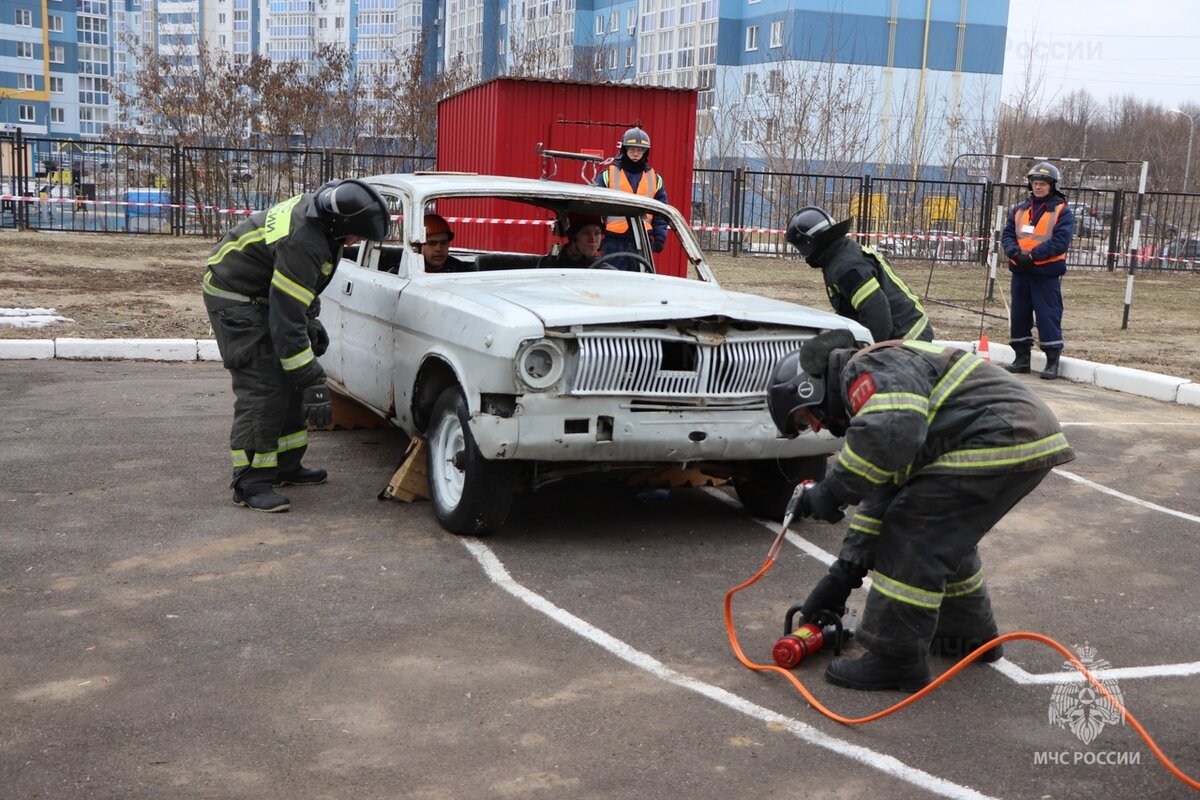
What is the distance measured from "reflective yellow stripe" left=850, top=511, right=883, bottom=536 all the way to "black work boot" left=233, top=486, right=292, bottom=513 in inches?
124

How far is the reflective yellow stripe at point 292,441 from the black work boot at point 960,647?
3594 millimetres

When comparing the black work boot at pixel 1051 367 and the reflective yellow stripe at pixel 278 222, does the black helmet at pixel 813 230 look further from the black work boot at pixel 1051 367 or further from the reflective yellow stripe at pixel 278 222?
the black work boot at pixel 1051 367

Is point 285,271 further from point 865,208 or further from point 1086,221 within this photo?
point 1086,221

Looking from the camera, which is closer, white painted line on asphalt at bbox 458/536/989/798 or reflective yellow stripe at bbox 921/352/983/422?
white painted line on asphalt at bbox 458/536/989/798

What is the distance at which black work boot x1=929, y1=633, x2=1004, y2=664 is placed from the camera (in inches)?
184

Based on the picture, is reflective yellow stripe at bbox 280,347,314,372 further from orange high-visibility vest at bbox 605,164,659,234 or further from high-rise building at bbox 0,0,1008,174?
high-rise building at bbox 0,0,1008,174

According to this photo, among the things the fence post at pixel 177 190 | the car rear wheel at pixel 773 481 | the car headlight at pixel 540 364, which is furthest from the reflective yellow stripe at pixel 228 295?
the fence post at pixel 177 190

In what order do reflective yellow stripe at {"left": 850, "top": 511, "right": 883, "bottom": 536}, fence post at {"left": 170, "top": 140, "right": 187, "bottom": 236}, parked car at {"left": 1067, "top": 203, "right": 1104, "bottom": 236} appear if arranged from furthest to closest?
1. parked car at {"left": 1067, "top": 203, "right": 1104, "bottom": 236}
2. fence post at {"left": 170, "top": 140, "right": 187, "bottom": 236}
3. reflective yellow stripe at {"left": 850, "top": 511, "right": 883, "bottom": 536}

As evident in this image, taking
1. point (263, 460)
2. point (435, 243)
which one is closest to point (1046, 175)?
point (435, 243)

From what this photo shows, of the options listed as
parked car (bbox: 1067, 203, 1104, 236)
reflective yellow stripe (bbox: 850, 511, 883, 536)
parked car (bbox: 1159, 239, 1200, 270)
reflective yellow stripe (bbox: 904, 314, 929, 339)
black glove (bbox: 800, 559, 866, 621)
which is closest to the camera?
reflective yellow stripe (bbox: 850, 511, 883, 536)

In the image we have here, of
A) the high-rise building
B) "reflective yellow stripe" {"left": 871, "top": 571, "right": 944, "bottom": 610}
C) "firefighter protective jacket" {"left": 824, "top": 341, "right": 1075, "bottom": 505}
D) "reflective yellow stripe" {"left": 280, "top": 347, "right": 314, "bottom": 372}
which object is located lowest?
"reflective yellow stripe" {"left": 871, "top": 571, "right": 944, "bottom": 610}

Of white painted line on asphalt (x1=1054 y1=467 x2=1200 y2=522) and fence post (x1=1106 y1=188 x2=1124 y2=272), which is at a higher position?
fence post (x1=1106 y1=188 x2=1124 y2=272)

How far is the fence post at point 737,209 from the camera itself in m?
25.3

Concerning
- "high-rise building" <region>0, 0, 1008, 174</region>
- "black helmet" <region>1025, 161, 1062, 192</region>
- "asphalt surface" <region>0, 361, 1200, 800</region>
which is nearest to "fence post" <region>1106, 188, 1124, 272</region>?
"high-rise building" <region>0, 0, 1008, 174</region>
